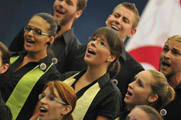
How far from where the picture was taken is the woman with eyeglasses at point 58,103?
3645 mm

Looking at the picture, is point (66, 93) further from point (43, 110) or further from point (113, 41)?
point (113, 41)

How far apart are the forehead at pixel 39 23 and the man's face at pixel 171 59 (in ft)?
3.27

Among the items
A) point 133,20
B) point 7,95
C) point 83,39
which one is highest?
point 133,20

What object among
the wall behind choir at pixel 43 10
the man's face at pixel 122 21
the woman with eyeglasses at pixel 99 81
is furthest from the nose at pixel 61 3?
the wall behind choir at pixel 43 10

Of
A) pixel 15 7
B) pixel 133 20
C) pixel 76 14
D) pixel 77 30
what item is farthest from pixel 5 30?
pixel 133 20

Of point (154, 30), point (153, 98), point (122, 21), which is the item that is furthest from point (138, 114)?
point (154, 30)

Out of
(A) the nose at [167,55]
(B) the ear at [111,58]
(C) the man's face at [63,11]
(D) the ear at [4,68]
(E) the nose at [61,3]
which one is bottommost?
(D) the ear at [4,68]

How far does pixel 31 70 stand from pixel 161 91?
109 centimetres

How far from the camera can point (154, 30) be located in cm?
632

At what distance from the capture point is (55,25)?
14.3 ft

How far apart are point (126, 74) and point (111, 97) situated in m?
0.60

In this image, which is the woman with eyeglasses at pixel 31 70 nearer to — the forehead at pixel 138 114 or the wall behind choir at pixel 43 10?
the forehead at pixel 138 114

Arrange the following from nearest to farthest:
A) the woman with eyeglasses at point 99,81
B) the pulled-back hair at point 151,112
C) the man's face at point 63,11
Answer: the pulled-back hair at point 151,112 < the woman with eyeglasses at point 99,81 < the man's face at point 63,11

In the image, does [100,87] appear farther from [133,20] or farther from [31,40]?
[133,20]
